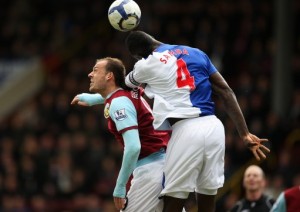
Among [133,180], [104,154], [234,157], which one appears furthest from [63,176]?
[133,180]

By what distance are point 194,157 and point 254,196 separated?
252cm

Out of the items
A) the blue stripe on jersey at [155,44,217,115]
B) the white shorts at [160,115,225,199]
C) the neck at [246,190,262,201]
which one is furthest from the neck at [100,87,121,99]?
the neck at [246,190,262,201]

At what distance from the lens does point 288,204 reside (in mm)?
8242

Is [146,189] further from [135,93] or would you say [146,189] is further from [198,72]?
[198,72]

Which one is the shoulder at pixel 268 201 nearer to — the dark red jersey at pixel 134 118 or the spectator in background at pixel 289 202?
the spectator in background at pixel 289 202

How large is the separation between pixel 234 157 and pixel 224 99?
23.9 feet

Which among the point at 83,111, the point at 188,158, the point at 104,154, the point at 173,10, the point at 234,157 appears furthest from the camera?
the point at 173,10

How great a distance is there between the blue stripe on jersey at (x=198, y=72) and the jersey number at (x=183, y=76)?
3cm

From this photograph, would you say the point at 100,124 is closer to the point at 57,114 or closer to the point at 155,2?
the point at 57,114

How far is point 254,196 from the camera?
10102mm

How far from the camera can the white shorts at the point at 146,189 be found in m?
8.06

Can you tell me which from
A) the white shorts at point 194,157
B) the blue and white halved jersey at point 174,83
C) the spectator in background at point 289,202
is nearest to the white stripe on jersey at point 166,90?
the blue and white halved jersey at point 174,83

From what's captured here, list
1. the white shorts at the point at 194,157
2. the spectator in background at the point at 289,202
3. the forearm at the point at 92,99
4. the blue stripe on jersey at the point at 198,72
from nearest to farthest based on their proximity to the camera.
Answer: the white shorts at the point at 194,157
the blue stripe on jersey at the point at 198,72
the spectator in background at the point at 289,202
the forearm at the point at 92,99

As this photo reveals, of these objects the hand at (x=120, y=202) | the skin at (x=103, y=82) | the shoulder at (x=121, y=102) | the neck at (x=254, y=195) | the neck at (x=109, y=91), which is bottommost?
the neck at (x=254, y=195)
